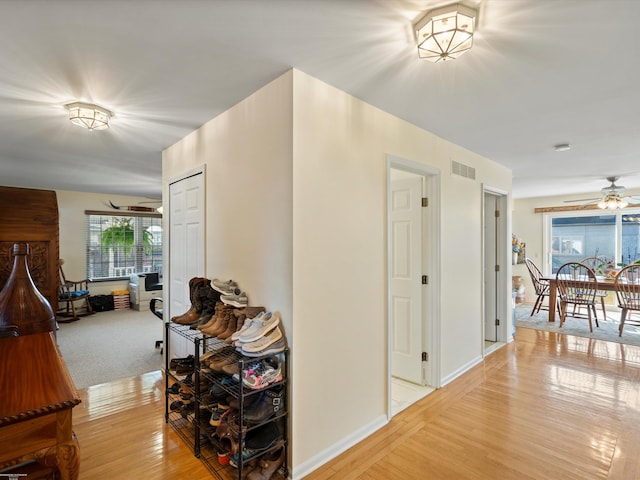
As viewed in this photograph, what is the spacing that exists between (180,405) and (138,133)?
237cm

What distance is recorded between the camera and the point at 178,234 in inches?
126

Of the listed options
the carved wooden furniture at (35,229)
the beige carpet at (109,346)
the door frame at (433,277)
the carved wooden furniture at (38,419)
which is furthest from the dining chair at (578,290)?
the carved wooden furniture at (35,229)

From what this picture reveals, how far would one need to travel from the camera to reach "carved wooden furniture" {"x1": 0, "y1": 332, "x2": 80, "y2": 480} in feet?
3.13

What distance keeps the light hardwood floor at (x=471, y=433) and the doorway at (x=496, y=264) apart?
97 cm

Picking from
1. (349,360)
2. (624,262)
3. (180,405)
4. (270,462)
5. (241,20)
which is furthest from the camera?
(624,262)

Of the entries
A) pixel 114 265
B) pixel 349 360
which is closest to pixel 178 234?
pixel 349 360

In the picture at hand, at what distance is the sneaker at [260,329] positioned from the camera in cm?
178

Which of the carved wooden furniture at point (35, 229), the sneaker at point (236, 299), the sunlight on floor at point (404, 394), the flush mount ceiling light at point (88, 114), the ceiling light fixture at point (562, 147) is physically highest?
the ceiling light fixture at point (562, 147)

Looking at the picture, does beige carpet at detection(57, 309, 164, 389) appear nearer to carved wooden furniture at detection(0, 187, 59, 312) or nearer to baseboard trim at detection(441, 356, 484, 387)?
carved wooden furniture at detection(0, 187, 59, 312)

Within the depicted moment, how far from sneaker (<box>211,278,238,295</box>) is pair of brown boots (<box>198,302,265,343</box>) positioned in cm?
9

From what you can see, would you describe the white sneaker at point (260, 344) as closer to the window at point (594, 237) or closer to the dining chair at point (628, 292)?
the dining chair at point (628, 292)

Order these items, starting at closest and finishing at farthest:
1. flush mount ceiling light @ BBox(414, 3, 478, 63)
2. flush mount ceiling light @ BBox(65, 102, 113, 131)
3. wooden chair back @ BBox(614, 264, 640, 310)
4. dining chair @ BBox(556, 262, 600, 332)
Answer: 1. flush mount ceiling light @ BBox(414, 3, 478, 63)
2. flush mount ceiling light @ BBox(65, 102, 113, 131)
3. wooden chair back @ BBox(614, 264, 640, 310)
4. dining chair @ BBox(556, 262, 600, 332)

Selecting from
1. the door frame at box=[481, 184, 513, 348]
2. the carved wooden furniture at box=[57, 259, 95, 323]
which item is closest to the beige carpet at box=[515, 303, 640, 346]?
the door frame at box=[481, 184, 513, 348]

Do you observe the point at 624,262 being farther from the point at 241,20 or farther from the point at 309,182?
the point at 241,20
